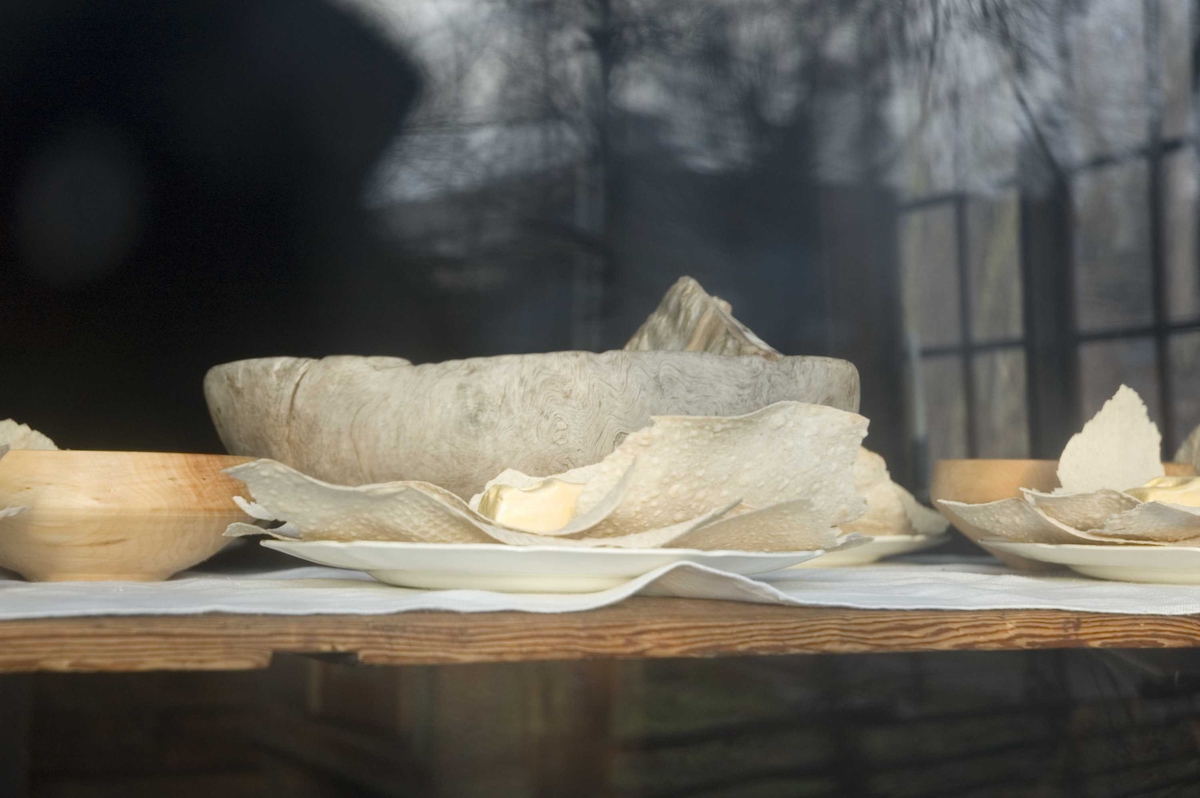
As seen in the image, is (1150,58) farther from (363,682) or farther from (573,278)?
(363,682)

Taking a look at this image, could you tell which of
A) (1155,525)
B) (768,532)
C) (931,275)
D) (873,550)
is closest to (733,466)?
(768,532)

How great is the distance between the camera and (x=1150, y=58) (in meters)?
1.67

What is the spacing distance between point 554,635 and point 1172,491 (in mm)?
385

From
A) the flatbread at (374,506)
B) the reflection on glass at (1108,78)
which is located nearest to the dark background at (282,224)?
the reflection on glass at (1108,78)

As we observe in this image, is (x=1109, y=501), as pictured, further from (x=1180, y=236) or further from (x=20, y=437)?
(x=1180, y=236)

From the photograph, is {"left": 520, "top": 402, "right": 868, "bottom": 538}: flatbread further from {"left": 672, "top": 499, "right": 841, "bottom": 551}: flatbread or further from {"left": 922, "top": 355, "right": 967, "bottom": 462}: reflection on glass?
{"left": 922, "top": 355, "right": 967, "bottom": 462}: reflection on glass

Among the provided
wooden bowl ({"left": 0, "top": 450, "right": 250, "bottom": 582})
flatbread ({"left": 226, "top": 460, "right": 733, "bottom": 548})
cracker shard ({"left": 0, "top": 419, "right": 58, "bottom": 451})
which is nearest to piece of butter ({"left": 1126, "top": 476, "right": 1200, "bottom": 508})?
flatbread ({"left": 226, "top": 460, "right": 733, "bottom": 548})

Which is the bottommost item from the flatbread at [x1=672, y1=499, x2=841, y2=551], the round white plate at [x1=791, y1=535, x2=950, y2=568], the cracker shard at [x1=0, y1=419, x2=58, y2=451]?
the round white plate at [x1=791, y1=535, x2=950, y2=568]

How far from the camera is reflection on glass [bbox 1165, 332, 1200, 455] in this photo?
Answer: 5.08 ft

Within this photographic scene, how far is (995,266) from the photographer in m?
1.75

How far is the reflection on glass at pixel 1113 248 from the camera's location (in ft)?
5.36

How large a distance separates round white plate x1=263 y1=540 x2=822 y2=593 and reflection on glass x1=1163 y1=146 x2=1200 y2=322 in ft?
4.33

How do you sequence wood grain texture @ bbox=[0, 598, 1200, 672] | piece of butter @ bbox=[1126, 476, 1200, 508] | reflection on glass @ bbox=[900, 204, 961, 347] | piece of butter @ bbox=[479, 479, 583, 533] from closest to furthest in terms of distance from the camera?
wood grain texture @ bbox=[0, 598, 1200, 672] → piece of butter @ bbox=[479, 479, 583, 533] → piece of butter @ bbox=[1126, 476, 1200, 508] → reflection on glass @ bbox=[900, 204, 961, 347]

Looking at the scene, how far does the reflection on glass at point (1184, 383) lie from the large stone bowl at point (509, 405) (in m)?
1.19
